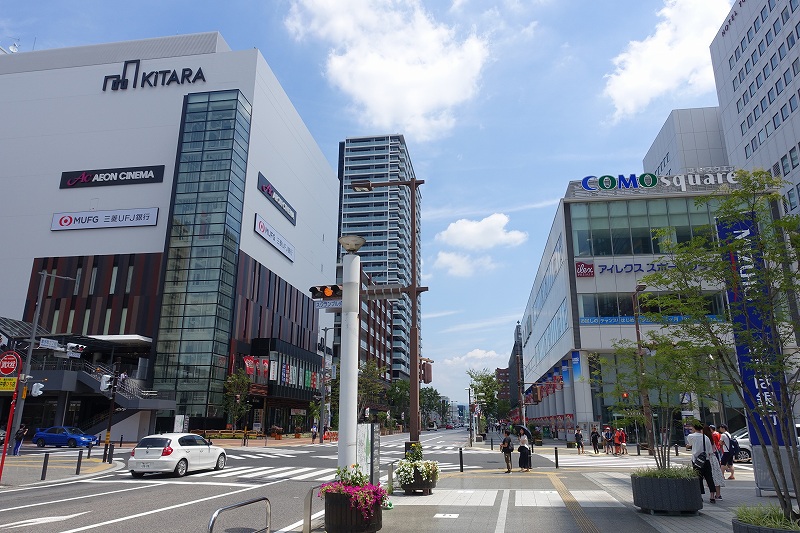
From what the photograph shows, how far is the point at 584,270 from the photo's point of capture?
46219 mm

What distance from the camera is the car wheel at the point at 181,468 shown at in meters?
18.7

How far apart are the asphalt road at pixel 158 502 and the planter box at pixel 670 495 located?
7.22 m

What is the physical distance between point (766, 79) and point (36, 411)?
81.4m

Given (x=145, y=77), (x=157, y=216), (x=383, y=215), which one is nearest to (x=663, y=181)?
(x=157, y=216)

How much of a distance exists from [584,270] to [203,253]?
3707cm

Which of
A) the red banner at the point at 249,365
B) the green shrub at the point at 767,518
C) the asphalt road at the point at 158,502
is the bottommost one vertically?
the asphalt road at the point at 158,502

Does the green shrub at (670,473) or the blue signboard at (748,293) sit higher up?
the blue signboard at (748,293)

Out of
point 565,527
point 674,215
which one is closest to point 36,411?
point 565,527

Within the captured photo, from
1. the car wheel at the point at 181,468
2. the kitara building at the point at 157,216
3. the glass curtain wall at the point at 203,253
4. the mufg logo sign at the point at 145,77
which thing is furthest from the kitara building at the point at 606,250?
the mufg logo sign at the point at 145,77

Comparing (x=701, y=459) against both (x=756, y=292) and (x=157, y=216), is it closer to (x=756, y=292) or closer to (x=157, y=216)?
(x=756, y=292)

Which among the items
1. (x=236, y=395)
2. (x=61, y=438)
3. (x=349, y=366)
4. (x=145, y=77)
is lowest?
(x=61, y=438)

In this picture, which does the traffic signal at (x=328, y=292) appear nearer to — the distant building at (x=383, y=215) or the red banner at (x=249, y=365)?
the red banner at (x=249, y=365)

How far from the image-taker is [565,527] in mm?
10000

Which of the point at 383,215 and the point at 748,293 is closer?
the point at 748,293
